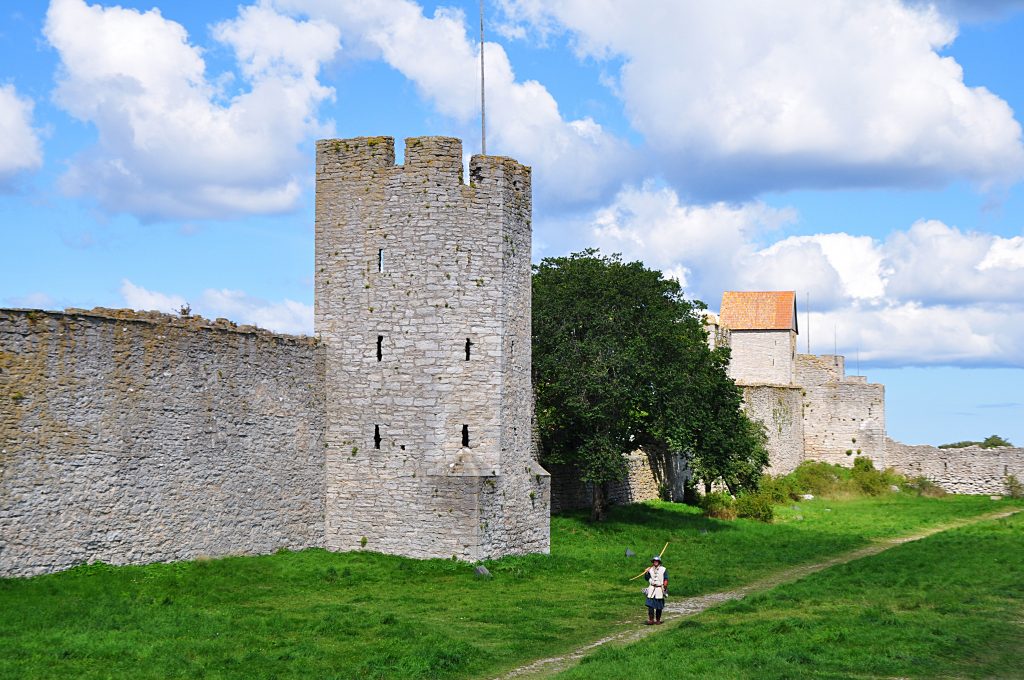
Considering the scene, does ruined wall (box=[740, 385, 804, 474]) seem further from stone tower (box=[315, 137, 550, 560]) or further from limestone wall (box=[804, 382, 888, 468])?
stone tower (box=[315, 137, 550, 560])


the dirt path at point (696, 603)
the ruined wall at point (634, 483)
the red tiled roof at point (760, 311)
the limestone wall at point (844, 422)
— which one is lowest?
the dirt path at point (696, 603)

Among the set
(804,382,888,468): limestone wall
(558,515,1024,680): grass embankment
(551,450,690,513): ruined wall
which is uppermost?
(804,382,888,468): limestone wall

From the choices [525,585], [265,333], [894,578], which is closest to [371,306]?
[265,333]

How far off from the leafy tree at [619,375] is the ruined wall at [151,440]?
865cm

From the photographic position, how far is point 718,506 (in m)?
38.7

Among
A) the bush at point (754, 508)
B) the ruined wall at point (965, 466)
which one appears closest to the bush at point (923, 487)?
the ruined wall at point (965, 466)

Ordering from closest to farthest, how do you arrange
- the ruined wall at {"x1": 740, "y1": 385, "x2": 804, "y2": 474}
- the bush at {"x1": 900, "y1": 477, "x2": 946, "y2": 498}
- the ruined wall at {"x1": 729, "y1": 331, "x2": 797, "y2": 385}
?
the bush at {"x1": 900, "y1": 477, "x2": 946, "y2": 498}, the ruined wall at {"x1": 740, "y1": 385, "x2": 804, "y2": 474}, the ruined wall at {"x1": 729, "y1": 331, "x2": 797, "y2": 385}

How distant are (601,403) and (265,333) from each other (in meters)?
10.6

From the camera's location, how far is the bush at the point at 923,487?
49.0m

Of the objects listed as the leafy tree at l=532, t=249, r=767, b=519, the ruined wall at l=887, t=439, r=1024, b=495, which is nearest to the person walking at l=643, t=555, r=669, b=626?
the leafy tree at l=532, t=249, r=767, b=519

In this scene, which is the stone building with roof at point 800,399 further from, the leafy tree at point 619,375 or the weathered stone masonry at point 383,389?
the weathered stone masonry at point 383,389

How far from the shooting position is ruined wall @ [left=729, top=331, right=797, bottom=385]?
60.9 m

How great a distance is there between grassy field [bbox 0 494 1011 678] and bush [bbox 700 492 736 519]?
7.81 metres

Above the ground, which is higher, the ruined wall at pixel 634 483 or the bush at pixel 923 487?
the ruined wall at pixel 634 483
